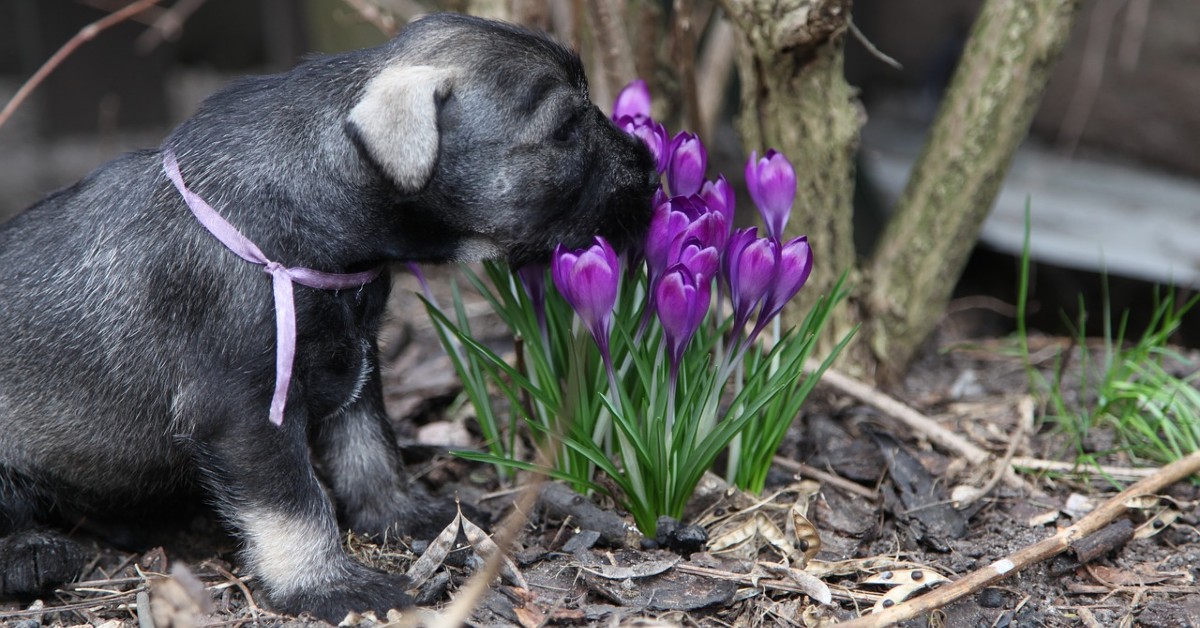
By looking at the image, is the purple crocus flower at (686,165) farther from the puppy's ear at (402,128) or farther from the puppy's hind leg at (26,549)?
the puppy's hind leg at (26,549)

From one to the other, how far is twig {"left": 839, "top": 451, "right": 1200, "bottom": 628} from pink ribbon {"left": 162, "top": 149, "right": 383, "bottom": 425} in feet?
4.46

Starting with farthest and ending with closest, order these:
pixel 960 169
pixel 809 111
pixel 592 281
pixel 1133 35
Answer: pixel 1133 35
pixel 960 169
pixel 809 111
pixel 592 281

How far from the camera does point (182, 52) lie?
8039 mm

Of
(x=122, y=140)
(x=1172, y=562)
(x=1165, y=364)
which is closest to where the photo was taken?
(x=1172, y=562)

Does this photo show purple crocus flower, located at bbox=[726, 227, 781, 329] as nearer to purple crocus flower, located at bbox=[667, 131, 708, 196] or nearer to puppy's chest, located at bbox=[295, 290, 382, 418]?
purple crocus flower, located at bbox=[667, 131, 708, 196]

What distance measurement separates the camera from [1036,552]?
279cm

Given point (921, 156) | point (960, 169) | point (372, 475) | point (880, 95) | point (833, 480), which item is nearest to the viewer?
point (372, 475)

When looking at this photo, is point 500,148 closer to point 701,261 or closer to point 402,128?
point 402,128

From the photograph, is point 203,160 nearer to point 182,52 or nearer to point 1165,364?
point 1165,364

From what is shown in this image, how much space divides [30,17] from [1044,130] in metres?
5.95

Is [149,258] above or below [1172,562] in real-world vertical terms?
above

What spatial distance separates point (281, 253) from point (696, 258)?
3.16 feet

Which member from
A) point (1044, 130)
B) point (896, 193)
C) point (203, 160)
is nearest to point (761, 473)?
point (203, 160)

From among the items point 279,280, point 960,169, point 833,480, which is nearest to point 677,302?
point 279,280
